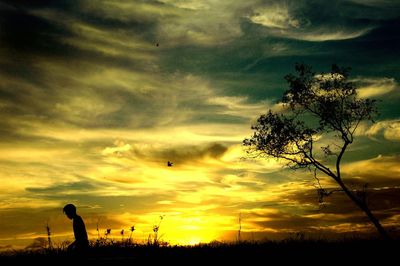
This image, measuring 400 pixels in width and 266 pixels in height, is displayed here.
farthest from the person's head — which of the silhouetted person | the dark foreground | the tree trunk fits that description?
the tree trunk

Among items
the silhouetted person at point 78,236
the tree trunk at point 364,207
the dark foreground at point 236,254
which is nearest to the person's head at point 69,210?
the silhouetted person at point 78,236

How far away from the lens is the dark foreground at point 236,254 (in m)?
18.5

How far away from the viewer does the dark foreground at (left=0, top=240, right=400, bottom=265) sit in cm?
1850

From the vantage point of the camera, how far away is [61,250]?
68.2 ft

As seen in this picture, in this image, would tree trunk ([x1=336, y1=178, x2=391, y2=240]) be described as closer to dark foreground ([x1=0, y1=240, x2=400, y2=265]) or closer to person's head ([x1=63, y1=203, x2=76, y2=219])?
dark foreground ([x1=0, y1=240, x2=400, y2=265])

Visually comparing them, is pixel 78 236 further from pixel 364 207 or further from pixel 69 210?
pixel 364 207

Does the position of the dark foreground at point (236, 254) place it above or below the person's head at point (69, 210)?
below

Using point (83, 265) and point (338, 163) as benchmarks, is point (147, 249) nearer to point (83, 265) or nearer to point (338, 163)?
point (83, 265)

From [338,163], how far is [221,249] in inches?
662

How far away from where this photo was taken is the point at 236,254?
2080 centimetres

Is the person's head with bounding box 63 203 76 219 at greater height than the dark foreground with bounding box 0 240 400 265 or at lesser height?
greater

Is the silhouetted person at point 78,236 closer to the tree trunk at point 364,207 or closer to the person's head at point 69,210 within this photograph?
the person's head at point 69,210

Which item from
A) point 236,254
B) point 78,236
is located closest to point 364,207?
point 236,254

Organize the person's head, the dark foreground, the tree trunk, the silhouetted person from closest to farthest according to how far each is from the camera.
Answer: the silhouetted person, the person's head, the dark foreground, the tree trunk
